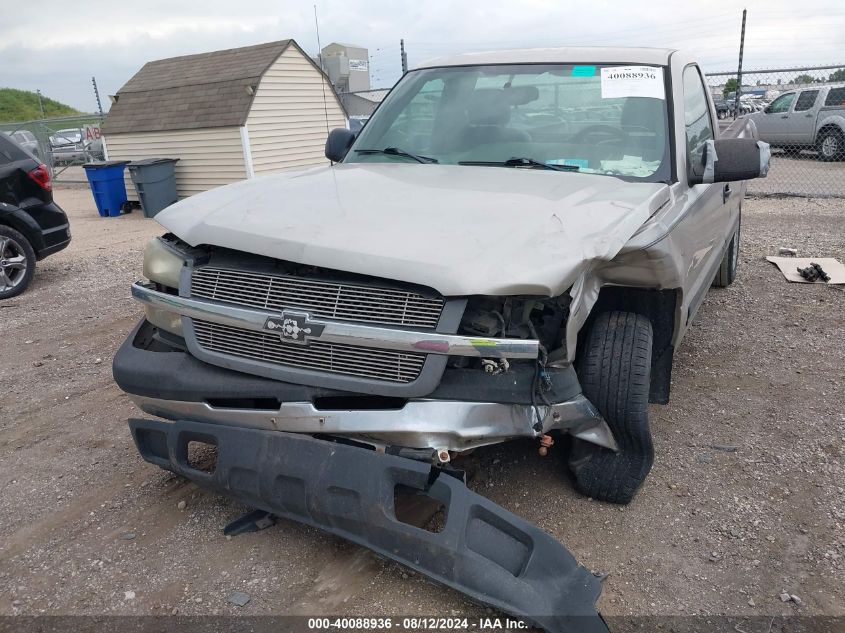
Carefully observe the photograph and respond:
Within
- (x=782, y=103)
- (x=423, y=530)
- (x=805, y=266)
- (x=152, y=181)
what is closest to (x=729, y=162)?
(x=423, y=530)

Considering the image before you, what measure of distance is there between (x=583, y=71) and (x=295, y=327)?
233cm

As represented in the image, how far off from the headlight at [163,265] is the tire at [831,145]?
16.8 metres

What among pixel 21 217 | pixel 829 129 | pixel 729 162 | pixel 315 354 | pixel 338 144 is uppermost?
pixel 338 144

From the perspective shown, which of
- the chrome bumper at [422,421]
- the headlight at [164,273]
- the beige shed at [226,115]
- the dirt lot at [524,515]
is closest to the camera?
the chrome bumper at [422,421]

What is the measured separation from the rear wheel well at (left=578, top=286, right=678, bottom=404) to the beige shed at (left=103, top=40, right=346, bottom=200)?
36.6 ft

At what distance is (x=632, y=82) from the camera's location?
3768 millimetres

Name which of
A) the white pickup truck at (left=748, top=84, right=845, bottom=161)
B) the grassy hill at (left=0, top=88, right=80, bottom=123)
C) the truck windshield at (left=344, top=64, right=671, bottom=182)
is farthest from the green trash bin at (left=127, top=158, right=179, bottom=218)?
the grassy hill at (left=0, top=88, right=80, bottom=123)

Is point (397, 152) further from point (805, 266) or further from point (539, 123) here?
point (805, 266)

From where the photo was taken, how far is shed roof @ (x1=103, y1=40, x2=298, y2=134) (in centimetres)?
1330

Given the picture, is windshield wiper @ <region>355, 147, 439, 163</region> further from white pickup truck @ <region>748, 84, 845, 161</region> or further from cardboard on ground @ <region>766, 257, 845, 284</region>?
white pickup truck @ <region>748, 84, 845, 161</region>

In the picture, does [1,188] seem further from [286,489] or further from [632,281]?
[632,281]

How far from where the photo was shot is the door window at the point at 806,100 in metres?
16.3

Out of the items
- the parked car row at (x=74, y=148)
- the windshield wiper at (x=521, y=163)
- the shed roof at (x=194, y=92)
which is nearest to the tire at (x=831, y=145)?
the shed roof at (x=194, y=92)

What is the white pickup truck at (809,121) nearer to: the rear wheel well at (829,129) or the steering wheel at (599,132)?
the rear wheel well at (829,129)
